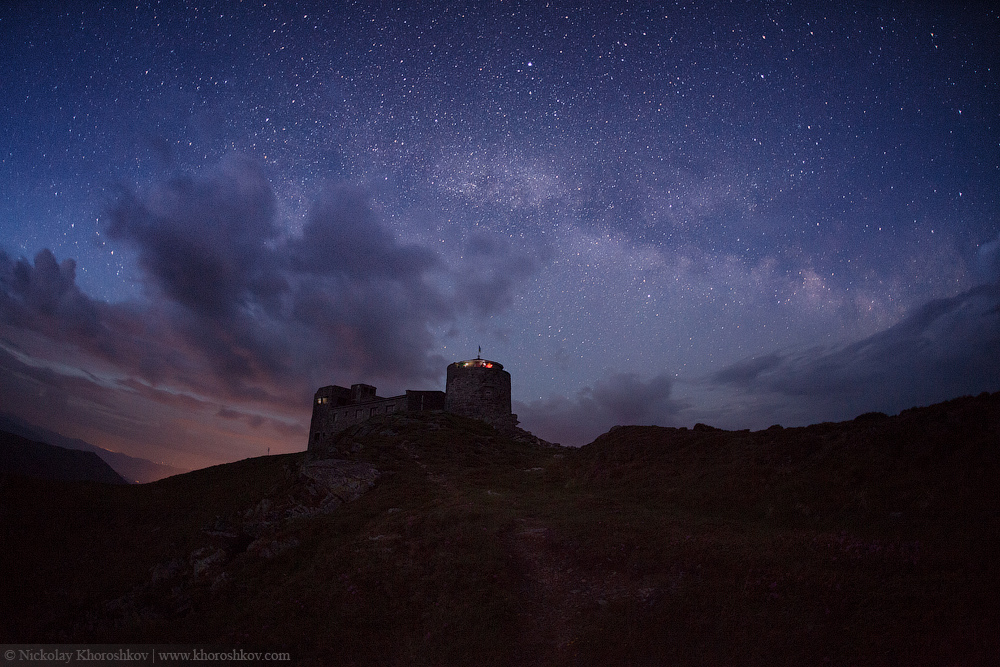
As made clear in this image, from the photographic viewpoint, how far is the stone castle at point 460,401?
7325 cm

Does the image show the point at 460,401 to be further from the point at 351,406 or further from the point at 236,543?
the point at 236,543

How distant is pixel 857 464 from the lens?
19.5m

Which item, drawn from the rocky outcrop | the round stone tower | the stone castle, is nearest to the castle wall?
the stone castle

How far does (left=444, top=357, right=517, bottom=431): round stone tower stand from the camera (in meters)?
73.0

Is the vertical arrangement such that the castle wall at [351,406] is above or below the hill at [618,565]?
above

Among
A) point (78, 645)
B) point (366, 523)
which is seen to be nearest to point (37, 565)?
A: point (78, 645)

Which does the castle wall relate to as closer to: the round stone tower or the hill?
the round stone tower

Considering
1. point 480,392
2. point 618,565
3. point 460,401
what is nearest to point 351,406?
point 460,401

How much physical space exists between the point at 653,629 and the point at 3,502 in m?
57.7

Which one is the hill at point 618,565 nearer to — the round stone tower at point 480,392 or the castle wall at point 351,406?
the round stone tower at point 480,392

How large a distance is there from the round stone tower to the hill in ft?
130

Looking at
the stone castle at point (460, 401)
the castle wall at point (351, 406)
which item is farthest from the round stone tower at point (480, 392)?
the castle wall at point (351, 406)

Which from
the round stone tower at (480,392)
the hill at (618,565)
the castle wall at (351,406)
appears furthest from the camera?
the castle wall at (351,406)

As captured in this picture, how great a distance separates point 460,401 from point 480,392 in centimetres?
351
